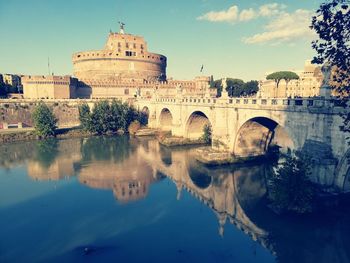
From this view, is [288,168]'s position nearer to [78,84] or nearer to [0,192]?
[0,192]

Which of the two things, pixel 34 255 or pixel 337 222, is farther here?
pixel 337 222

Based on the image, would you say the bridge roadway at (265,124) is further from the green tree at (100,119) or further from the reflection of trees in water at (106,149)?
the green tree at (100,119)

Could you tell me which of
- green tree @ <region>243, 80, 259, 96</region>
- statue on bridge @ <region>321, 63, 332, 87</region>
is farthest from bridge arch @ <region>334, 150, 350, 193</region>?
green tree @ <region>243, 80, 259, 96</region>

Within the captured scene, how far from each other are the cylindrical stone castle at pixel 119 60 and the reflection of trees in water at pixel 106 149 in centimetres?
3639

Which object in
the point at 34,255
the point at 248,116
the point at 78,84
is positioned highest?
the point at 78,84

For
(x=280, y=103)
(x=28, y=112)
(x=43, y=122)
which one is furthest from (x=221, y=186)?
(x=28, y=112)

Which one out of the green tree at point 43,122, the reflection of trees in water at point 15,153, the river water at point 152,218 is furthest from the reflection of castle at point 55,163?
the green tree at point 43,122

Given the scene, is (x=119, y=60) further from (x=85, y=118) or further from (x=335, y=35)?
(x=335, y=35)

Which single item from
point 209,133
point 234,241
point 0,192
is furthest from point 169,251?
point 209,133

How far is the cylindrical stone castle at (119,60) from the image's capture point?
85125 mm

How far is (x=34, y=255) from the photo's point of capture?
1598 centimetres

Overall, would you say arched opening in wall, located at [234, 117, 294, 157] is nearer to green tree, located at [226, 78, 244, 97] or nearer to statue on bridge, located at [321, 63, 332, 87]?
statue on bridge, located at [321, 63, 332, 87]

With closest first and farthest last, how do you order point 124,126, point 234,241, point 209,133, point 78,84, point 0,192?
point 234,241, point 0,192, point 209,133, point 124,126, point 78,84

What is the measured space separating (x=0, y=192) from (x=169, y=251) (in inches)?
746
